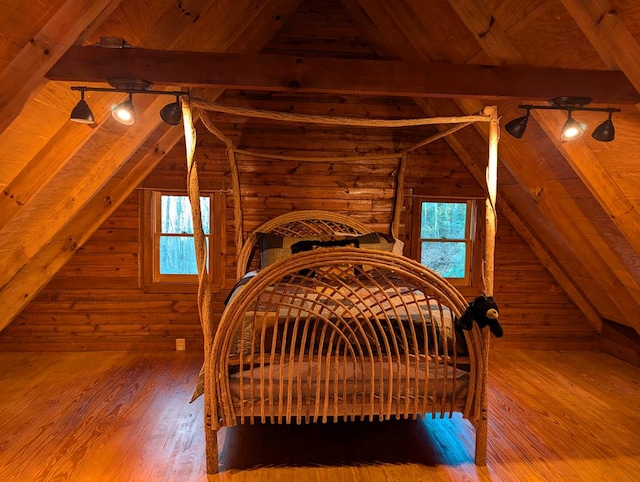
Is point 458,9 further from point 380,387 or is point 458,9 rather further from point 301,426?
point 301,426

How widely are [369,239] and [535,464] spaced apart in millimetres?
1873

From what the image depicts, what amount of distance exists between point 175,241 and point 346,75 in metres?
2.59

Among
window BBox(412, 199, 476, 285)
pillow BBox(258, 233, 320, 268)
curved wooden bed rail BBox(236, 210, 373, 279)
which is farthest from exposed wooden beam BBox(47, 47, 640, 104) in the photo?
window BBox(412, 199, 476, 285)

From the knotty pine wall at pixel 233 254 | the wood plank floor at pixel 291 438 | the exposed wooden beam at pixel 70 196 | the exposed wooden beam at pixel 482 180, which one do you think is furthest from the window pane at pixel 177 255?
the exposed wooden beam at pixel 482 180

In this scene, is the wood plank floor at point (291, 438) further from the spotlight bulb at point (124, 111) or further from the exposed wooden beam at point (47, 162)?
the spotlight bulb at point (124, 111)

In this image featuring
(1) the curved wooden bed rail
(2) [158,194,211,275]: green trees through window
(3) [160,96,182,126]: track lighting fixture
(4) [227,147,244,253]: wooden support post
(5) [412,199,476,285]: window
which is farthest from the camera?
(5) [412,199,476,285]: window

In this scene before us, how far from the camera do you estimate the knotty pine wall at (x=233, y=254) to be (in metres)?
3.83

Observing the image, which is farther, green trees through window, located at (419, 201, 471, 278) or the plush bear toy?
green trees through window, located at (419, 201, 471, 278)

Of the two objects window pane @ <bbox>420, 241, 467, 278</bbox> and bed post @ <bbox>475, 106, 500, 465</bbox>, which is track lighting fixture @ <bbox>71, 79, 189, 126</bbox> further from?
window pane @ <bbox>420, 241, 467, 278</bbox>

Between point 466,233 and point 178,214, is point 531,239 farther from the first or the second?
point 178,214

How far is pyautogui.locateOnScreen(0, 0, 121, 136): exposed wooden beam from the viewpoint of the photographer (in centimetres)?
152

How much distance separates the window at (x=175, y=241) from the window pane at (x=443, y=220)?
6.57 ft

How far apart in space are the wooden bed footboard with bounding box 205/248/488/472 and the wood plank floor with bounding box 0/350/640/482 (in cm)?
29

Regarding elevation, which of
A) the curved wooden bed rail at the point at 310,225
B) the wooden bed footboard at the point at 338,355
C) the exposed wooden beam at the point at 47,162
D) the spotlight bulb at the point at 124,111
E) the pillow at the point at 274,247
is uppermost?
the spotlight bulb at the point at 124,111
